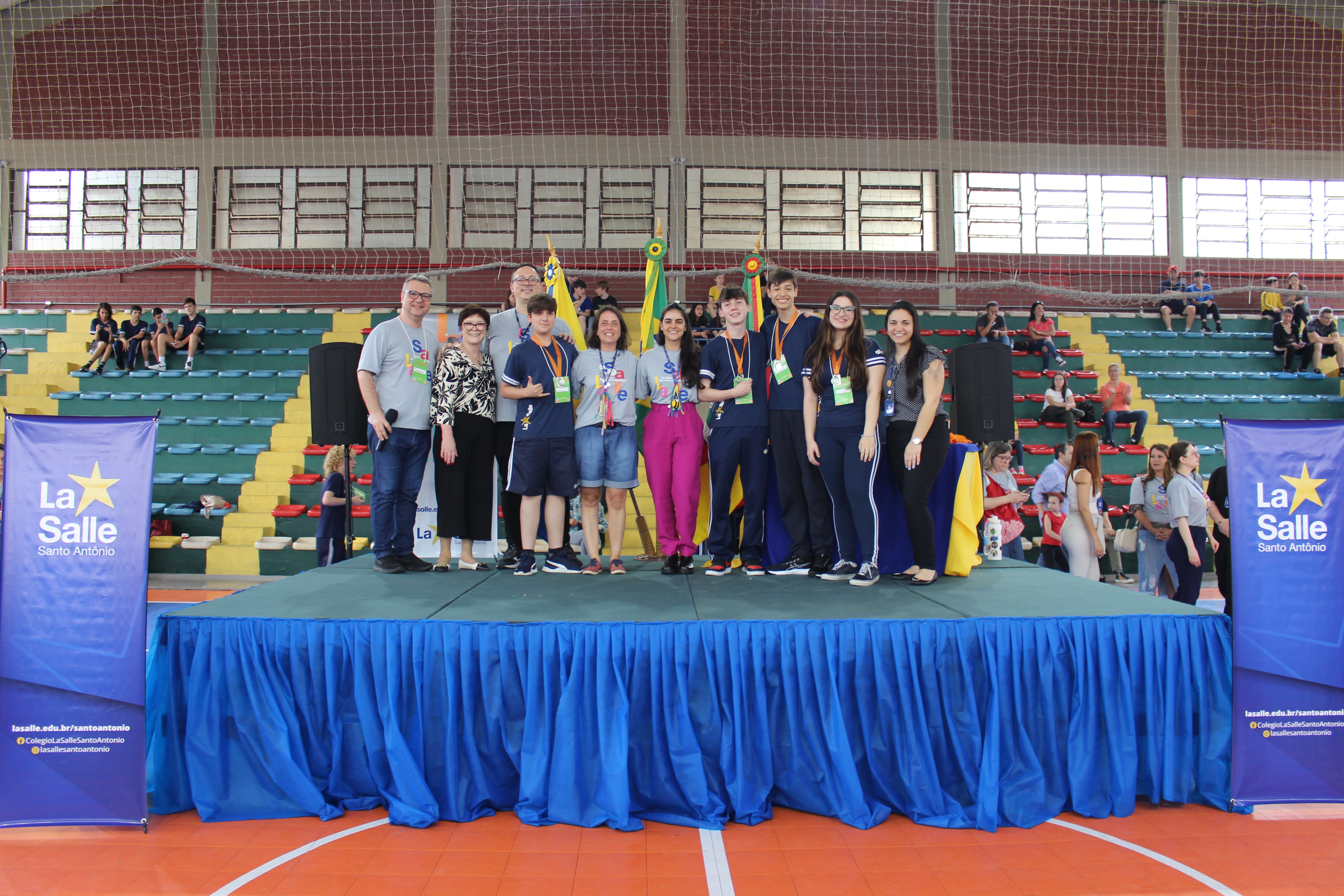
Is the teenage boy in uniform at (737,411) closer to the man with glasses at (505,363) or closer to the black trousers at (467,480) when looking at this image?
the man with glasses at (505,363)

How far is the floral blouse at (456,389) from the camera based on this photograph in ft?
12.4

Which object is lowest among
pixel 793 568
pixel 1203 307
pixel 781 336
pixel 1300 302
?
pixel 793 568

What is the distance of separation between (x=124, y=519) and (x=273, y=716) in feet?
2.76

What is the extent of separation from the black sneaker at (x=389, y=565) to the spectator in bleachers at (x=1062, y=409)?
837 cm

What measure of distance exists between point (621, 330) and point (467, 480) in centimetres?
114

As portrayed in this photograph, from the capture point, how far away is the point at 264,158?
523 inches

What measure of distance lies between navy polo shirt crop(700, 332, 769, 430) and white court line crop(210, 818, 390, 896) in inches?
84.9

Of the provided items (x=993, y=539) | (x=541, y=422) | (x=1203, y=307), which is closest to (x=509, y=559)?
(x=541, y=422)

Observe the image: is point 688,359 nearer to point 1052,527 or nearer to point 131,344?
point 1052,527

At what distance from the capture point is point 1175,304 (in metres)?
12.7

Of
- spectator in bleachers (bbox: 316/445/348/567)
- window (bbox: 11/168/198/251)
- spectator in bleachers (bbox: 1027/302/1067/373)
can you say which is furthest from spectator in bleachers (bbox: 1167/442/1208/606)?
window (bbox: 11/168/198/251)

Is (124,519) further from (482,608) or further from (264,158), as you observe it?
(264,158)

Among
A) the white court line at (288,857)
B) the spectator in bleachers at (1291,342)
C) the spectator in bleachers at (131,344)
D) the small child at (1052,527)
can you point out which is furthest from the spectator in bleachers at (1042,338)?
the spectator in bleachers at (131,344)

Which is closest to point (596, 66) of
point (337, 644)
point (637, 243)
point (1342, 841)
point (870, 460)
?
point (637, 243)
